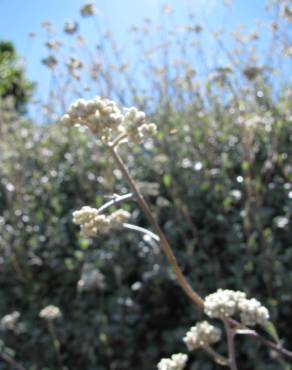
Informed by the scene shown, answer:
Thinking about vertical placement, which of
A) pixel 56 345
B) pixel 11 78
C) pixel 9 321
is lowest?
pixel 56 345

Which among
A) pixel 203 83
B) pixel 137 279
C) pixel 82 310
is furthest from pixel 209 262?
pixel 203 83

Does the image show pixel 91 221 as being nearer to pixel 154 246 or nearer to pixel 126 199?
pixel 126 199

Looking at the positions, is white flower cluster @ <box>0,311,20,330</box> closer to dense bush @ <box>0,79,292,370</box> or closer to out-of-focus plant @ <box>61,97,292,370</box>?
dense bush @ <box>0,79,292,370</box>

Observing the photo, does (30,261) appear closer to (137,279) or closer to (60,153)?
(137,279)

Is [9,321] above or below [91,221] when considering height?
above

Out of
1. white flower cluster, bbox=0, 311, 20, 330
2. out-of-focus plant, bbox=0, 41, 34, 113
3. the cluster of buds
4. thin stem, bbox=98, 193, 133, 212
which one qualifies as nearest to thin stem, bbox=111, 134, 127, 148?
thin stem, bbox=98, 193, 133, 212

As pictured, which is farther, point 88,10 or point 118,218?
point 88,10

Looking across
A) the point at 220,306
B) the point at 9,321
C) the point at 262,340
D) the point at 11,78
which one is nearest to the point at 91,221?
the point at 220,306
